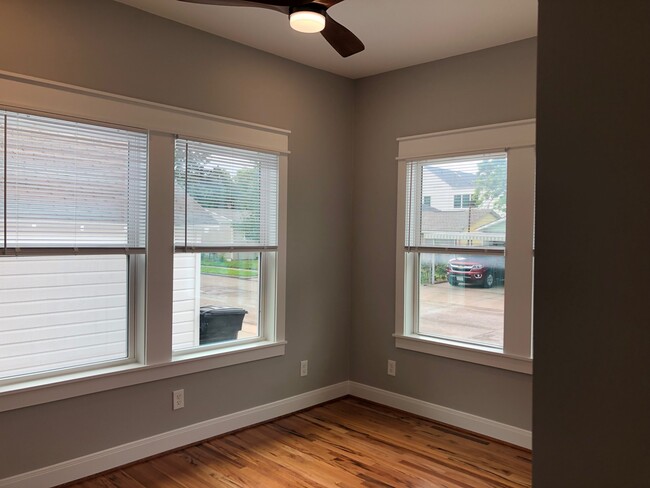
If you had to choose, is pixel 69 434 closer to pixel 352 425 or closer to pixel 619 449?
pixel 352 425

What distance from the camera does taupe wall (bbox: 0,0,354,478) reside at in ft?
8.39

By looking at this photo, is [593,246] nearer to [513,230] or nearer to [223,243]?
[513,230]

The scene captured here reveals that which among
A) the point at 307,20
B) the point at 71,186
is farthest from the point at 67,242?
the point at 307,20

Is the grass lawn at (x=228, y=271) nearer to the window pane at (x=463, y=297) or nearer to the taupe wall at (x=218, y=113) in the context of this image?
the taupe wall at (x=218, y=113)

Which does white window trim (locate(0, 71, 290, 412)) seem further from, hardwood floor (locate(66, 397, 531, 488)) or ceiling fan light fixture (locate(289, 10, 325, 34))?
ceiling fan light fixture (locate(289, 10, 325, 34))

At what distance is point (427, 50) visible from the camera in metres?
3.51

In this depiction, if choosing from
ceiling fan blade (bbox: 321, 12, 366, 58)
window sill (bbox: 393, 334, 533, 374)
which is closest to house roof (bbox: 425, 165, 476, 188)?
window sill (bbox: 393, 334, 533, 374)

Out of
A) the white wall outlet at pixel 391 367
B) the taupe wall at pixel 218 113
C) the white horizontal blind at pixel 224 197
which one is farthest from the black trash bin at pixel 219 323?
the white wall outlet at pixel 391 367

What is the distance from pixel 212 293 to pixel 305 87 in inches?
69.0

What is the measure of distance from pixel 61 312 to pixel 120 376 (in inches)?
19.4

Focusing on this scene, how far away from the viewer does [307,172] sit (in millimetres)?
3910

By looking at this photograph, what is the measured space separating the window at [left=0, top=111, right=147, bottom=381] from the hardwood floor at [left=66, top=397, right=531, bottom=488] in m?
0.73

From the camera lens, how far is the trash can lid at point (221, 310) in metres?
3.39

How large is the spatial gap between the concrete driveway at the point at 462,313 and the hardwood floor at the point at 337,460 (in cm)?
68
